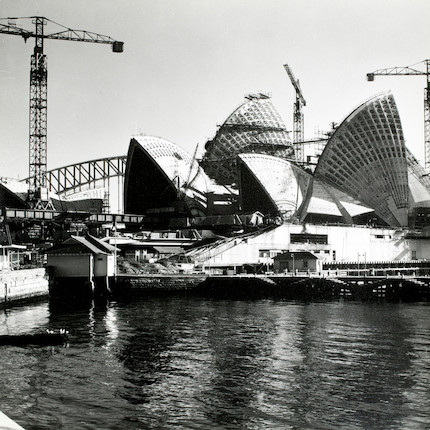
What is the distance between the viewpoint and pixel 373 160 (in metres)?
129

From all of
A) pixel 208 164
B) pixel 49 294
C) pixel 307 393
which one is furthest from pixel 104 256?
pixel 208 164

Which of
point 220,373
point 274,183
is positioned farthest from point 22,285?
point 274,183

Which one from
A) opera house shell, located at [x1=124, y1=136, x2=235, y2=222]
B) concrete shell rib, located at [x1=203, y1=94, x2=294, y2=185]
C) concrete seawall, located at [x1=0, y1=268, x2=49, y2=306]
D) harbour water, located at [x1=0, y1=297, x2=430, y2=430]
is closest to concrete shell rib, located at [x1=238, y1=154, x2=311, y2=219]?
opera house shell, located at [x1=124, y1=136, x2=235, y2=222]

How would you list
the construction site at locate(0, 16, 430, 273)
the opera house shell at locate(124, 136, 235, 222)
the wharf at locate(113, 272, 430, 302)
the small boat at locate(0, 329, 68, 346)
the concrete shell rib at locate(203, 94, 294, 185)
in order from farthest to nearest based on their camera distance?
the concrete shell rib at locate(203, 94, 294, 185)
the opera house shell at locate(124, 136, 235, 222)
the construction site at locate(0, 16, 430, 273)
the wharf at locate(113, 272, 430, 302)
the small boat at locate(0, 329, 68, 346)

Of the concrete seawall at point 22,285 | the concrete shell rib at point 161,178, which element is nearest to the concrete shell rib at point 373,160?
the concrete shell rib at point 161,178

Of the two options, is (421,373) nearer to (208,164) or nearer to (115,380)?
(115,380)

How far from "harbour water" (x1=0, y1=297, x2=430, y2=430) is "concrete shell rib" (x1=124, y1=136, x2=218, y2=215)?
85.1 m

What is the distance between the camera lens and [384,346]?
39.3m

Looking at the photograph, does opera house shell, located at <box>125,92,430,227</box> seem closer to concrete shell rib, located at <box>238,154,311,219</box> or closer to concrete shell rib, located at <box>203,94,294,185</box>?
concrete shell rib, located at <box>238,154,311,219</box>

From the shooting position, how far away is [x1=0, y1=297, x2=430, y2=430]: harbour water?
24.3 metres

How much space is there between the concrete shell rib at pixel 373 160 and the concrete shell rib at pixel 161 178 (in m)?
27.2

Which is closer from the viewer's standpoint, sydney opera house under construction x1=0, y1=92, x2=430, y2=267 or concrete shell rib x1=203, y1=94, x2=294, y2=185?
sydney opera house under construction x1=0, y1=92, x2=430, y2=267

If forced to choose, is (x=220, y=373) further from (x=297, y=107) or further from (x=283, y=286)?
(x=297, y=107)

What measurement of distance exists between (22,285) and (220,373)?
39818mm
